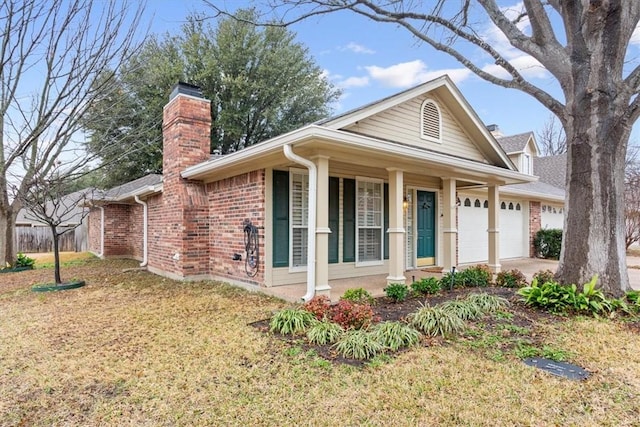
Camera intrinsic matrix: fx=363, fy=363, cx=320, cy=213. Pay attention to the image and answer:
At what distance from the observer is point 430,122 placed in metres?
7.93

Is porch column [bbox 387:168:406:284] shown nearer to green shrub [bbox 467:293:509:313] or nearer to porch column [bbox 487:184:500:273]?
green shrub [bbox 467:293:509:313]

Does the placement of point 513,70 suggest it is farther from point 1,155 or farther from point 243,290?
point 1,155

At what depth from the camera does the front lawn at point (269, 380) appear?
2615 millimetres

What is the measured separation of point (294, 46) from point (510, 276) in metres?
17.4

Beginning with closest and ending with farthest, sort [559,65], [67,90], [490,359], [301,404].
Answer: [301,404], [490,359], [559,65], [67,90]

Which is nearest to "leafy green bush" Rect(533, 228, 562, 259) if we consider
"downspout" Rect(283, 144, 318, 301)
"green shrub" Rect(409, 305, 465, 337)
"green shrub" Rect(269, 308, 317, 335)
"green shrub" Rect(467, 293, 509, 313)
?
"green shrub" Rect(467, 293, 509, 313)

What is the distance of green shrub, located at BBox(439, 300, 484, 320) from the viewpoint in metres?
4.74

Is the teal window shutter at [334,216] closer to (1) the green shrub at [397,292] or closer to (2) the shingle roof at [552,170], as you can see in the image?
(1) the green shrub at [397,292]

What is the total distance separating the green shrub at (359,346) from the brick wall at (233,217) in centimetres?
295

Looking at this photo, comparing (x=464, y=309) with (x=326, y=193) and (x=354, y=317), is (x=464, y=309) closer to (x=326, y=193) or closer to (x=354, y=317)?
(x=354, y=317)

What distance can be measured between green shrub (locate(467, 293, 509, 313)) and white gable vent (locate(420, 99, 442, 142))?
12.2 feet

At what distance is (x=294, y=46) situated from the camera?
786 inches

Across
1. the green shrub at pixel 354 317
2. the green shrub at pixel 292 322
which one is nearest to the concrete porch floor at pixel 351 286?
the green shrub at pixel 292 322

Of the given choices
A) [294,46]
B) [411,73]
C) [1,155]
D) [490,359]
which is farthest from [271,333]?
[294,46]
